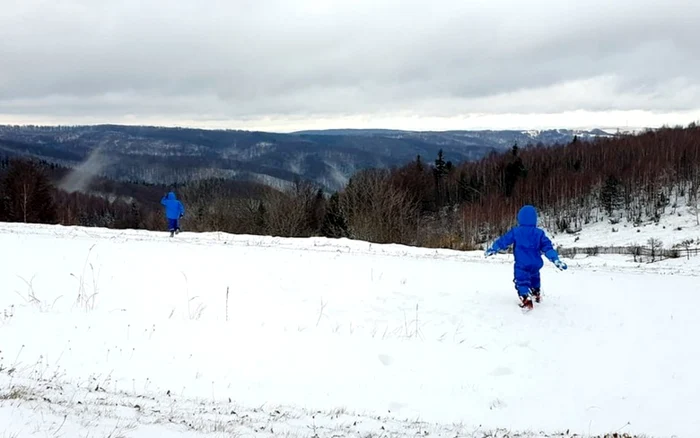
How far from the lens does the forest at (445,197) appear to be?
37.7 metres

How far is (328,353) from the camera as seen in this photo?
6.85 metres

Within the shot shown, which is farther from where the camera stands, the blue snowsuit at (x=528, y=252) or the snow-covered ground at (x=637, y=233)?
the snow-covered ground at (x=637, y=233)

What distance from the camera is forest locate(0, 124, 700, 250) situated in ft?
124

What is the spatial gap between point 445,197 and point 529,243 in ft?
292

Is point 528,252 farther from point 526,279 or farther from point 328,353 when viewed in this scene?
point 328,353

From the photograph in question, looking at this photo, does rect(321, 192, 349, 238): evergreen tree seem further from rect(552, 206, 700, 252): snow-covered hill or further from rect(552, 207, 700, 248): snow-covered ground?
rect(552, 207, 700, 248): snow-covered ground

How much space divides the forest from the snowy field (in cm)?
1603

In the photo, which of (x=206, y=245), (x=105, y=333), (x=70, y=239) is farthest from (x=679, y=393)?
(x=70, y=239)

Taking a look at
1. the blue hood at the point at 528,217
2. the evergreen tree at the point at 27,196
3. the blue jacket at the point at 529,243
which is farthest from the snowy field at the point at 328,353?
the evergreen tree at the point at 27,196

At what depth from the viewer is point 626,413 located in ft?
18.1

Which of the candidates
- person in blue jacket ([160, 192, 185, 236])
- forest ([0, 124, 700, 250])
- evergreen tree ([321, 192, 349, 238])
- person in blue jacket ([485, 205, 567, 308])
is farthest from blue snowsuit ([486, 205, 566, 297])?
evergreen tree ([321, 192, 349, 238])

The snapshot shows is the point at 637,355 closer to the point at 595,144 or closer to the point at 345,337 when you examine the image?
the point at 345,337

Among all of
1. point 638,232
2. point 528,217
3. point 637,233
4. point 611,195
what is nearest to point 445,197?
point 611,195

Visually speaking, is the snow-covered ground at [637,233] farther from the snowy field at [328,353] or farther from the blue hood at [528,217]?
the snowy field at [328,353]
